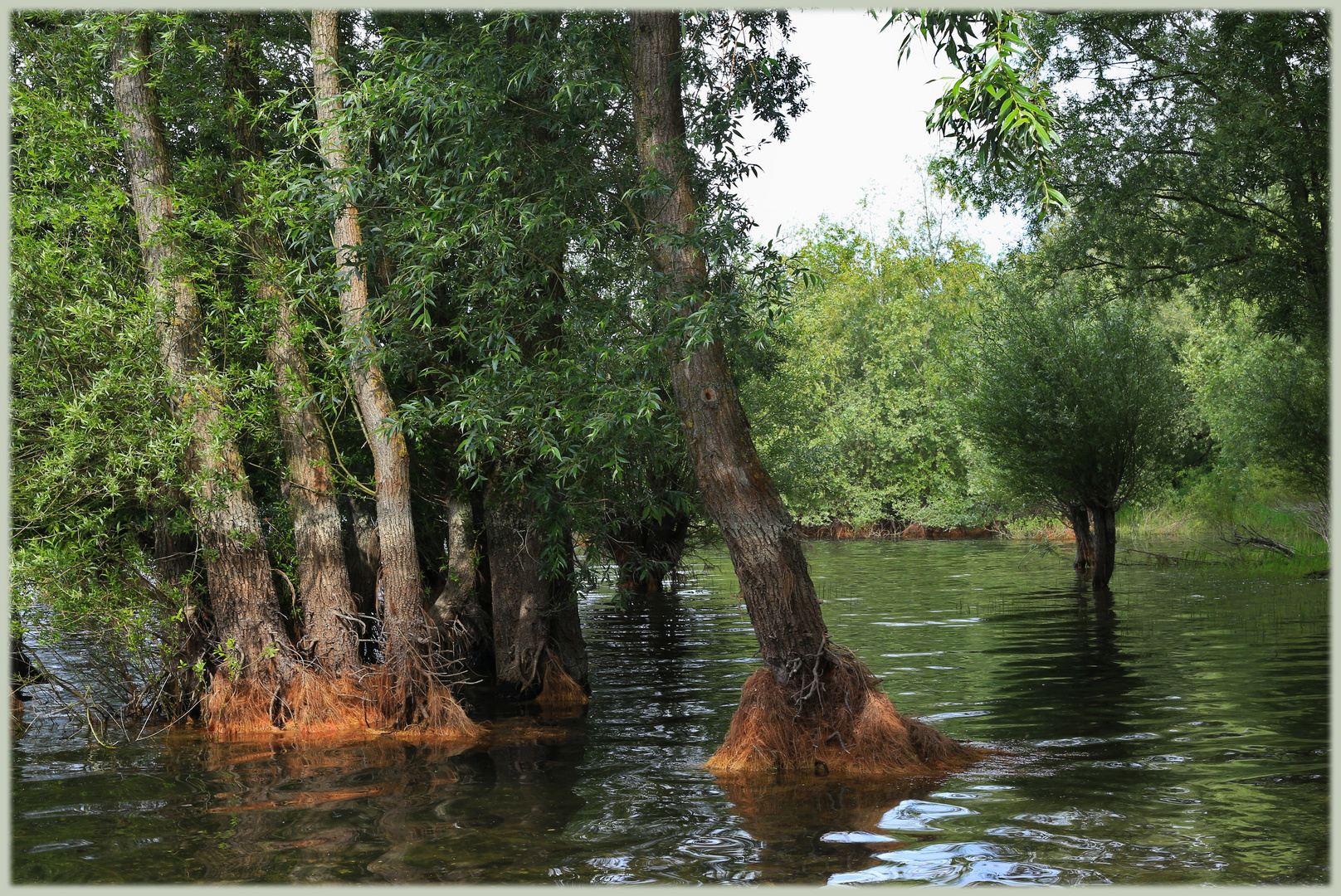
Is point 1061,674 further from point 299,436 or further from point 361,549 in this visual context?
point 299,436

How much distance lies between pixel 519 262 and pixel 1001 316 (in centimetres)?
1873

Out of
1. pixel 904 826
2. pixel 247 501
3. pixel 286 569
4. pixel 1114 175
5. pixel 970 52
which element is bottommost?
pixel 904 826

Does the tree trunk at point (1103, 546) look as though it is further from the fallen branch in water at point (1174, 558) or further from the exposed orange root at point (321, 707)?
the exposed orange root at point (321, 707)

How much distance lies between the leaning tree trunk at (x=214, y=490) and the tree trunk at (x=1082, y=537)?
21.1 metres

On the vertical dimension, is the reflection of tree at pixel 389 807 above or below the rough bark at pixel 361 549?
below

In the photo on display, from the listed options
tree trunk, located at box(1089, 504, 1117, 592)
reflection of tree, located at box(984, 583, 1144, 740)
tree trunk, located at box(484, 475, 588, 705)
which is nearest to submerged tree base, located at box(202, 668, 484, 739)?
tree trunk, located at box(484, 475, 588, 705)

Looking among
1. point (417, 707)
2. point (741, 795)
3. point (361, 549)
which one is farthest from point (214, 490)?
point (741, 795)

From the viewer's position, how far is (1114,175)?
21.2m

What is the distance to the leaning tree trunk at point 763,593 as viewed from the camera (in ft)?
36.4

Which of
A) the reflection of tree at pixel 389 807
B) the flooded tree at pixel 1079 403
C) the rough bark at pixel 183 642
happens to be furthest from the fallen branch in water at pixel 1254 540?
the rough bark at pixel 183 642

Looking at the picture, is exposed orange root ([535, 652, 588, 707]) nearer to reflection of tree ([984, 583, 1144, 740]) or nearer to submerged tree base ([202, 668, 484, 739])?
submerged tree base ([202, 668, 484, 739])

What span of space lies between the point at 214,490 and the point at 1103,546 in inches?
823

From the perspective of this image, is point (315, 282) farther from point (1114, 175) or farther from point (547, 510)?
point (1114, 175)

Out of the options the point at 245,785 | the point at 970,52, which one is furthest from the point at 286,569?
the point at 970,52
